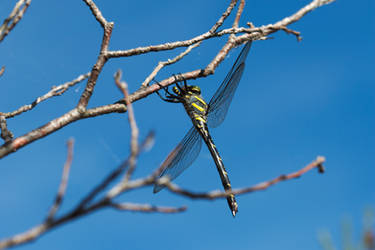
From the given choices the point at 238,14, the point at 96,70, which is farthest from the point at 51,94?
the point at 238,14

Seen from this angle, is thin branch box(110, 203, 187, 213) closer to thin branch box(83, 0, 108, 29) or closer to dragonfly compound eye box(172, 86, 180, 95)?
thin branch box(83, 0, 108, 29)

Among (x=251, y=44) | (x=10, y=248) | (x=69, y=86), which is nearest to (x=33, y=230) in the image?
(x=10, y=248)

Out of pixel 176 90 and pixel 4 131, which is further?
pixel 176 90

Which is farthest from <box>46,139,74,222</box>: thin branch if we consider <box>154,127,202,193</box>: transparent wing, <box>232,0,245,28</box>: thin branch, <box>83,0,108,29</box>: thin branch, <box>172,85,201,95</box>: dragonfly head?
<box>154,127,202,193</box>: transparent wing

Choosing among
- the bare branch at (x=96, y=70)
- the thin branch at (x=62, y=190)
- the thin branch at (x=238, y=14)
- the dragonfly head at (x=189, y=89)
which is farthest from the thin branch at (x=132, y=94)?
Result: the thin branch at (x=62, y=190)

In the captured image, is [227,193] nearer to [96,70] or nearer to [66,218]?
[66,218]

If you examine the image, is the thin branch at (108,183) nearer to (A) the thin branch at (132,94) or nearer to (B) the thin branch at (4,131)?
(A) the thin branch at (132,94)

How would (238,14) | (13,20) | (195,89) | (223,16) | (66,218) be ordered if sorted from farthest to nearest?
(195,89), (238,14), (223,16), (13,20), (66,218)
